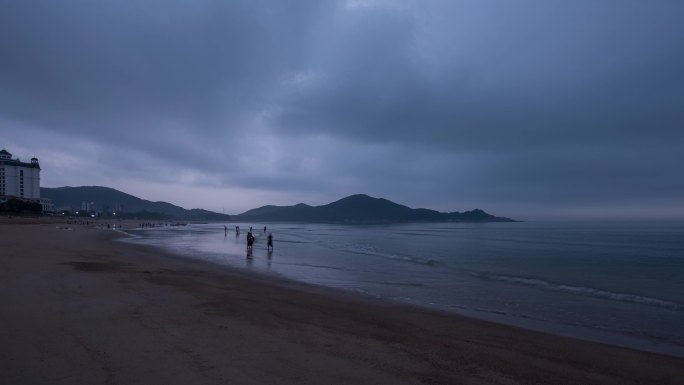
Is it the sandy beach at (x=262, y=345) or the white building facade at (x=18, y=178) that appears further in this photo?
the white building facade at (x=18, y=178)

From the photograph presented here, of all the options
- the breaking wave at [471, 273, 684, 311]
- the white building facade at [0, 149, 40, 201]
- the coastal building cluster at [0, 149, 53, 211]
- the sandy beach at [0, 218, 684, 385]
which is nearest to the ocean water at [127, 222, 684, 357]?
the breaking wave at [471, 273, 684, 311]

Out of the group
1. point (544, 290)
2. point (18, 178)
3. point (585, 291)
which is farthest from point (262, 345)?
point (18, 178)

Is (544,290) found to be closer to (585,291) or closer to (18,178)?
(585,291)

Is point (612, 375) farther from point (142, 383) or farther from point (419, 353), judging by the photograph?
point (142, 383)

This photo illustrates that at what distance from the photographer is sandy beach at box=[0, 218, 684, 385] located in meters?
4.68

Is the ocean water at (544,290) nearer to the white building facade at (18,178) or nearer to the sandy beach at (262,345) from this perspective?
the sandy beach at (262,345)

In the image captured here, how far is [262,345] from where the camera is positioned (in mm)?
5895

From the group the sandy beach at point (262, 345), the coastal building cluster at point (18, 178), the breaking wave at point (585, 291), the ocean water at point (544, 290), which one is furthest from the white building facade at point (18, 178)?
the breaking wave at point (585, 291)

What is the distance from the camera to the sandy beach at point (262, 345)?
4684 mm

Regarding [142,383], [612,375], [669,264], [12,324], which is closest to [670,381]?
[612,375]

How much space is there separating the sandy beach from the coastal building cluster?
14479 cm

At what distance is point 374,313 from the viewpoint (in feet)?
30.9

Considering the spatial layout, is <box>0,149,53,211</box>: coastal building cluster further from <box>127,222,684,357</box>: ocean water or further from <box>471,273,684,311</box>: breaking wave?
<box>471,273,684,311</box>: breaking wave

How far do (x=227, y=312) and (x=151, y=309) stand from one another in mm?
1510
